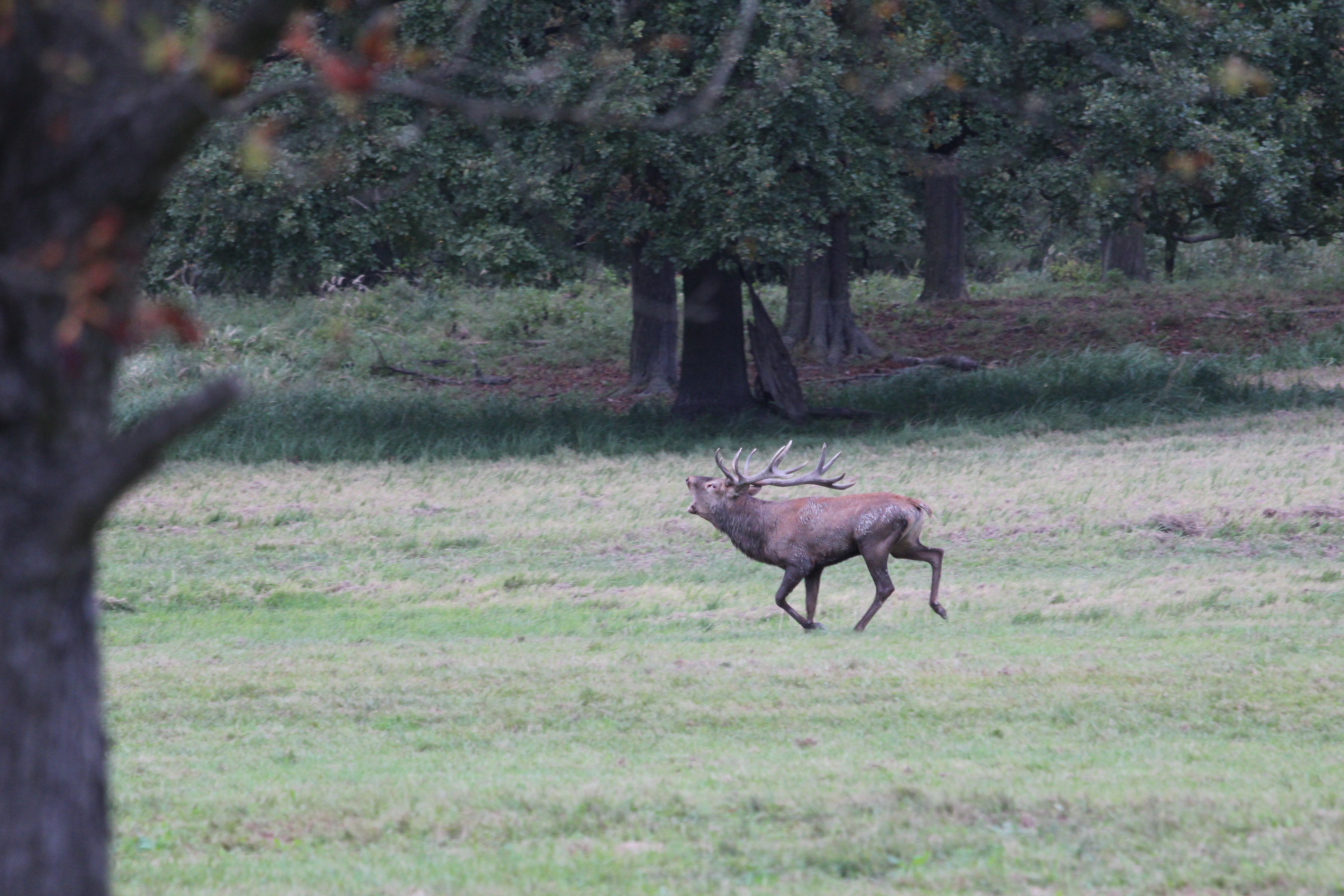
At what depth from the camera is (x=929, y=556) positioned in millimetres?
12188

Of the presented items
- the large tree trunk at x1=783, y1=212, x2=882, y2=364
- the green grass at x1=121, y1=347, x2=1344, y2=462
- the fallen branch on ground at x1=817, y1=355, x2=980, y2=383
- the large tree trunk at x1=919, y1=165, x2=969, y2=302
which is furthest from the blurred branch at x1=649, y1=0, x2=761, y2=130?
the large tree trunk at x1=919, y1=165, x2=969, y2=302

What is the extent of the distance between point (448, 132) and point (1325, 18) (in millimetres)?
11631

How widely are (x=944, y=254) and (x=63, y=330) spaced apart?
2979 centimetres

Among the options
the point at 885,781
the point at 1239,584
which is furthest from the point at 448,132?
the point at 885,781

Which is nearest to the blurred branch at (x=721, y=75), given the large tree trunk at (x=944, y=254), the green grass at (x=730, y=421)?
the green grass at (x=730, y=421)

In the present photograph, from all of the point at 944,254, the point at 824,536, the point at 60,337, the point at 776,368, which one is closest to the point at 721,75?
the point at 824,536

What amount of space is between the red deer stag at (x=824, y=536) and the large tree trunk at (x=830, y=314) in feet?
48.4

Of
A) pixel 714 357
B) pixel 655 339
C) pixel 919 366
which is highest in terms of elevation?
pixel 655 339

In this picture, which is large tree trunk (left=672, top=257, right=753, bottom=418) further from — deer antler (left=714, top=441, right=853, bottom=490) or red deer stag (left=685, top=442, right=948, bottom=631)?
red deer stag (left=685, top=442, right=948, bottom=631)

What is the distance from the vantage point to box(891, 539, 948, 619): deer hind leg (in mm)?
12086

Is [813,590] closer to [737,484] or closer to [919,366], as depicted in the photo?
[737,484]

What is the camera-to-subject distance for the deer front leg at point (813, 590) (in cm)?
1227

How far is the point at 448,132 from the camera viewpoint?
19.9 m

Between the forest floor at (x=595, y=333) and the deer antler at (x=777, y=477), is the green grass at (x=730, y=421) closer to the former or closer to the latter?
the forest floor at (x=595, y=333)
